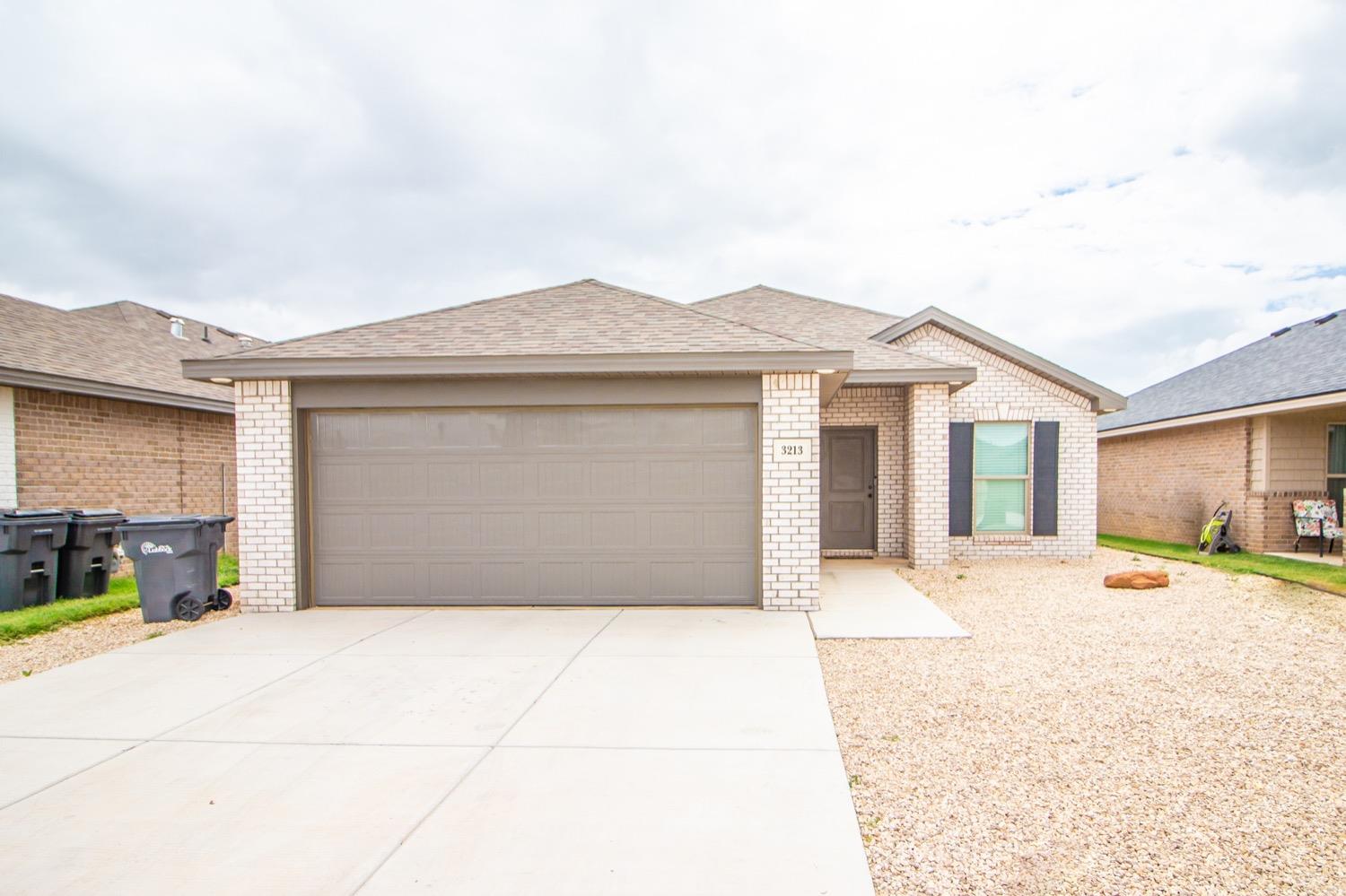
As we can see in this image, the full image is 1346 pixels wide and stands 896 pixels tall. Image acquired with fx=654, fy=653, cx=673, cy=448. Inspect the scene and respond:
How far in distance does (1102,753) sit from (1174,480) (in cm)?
1405

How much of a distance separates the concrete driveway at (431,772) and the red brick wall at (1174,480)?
478 inches

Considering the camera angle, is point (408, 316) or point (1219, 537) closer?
point (408, 316)

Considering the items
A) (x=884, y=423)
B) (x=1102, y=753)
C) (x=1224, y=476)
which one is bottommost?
(x=1102, y=753)

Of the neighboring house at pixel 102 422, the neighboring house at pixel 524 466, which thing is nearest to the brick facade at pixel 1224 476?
the neighboring house at pixel 524 466

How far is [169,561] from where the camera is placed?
7.19m

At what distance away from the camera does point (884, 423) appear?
11.4 meters

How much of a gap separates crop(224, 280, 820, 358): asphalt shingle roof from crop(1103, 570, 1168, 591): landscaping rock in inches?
221

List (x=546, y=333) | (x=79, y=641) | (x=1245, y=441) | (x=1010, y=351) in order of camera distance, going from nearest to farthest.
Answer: (x=79, y=641) → (x=546, y=333) → (x=1010, y=351) → (x=1245, y=441)

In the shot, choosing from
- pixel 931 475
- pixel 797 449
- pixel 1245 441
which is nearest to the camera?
pixel 797 449

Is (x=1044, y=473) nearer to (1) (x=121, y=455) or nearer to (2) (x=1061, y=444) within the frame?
(2) (x=1061, y=444)

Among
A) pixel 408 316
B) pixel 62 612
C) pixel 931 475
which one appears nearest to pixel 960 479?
pixel 931 475

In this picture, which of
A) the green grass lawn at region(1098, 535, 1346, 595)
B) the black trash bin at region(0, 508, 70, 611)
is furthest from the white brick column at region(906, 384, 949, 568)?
the black trash bin at region(0, 508, 70, 611)

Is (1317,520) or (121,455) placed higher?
(121,455)

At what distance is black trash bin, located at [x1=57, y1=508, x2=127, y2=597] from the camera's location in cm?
816
